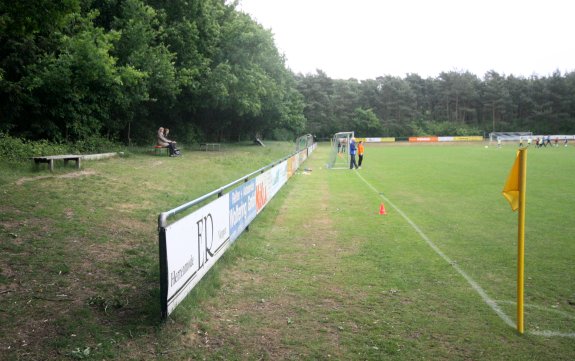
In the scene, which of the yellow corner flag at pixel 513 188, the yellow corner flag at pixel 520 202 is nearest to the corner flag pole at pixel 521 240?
the yellow corner flag at pixel 520 202

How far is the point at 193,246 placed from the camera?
17.9ft

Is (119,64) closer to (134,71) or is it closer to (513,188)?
(134,71)

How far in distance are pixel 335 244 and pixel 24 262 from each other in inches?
219

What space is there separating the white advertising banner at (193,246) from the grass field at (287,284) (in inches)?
10.0

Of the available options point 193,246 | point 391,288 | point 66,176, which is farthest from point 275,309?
point 66,176

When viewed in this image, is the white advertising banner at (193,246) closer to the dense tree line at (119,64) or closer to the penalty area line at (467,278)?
the penalty area line at (467,278)

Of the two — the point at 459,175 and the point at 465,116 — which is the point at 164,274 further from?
the point at 465,116

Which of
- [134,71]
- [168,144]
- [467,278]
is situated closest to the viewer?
[467,278]

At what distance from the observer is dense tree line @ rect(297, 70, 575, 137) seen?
89.8 meters

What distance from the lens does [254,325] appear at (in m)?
5.02

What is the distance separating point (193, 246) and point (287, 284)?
5.76 ft

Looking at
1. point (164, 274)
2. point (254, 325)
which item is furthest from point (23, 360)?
point (254, 325)

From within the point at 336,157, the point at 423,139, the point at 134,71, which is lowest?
the point at 336,157

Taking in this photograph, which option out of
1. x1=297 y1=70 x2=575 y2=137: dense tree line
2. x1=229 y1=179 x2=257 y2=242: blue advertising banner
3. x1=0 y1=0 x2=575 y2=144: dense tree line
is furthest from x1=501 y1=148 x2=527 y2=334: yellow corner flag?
x1=297 y1=70 x2=575 y2=137: dense tree line
